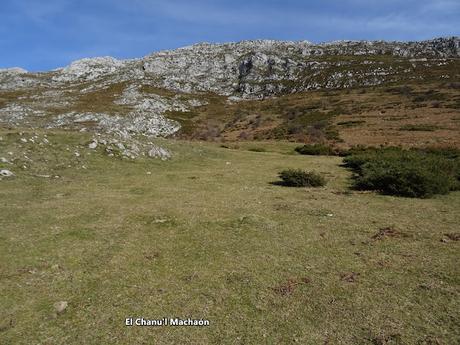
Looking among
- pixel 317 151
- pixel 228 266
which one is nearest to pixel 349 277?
pixel 228 266

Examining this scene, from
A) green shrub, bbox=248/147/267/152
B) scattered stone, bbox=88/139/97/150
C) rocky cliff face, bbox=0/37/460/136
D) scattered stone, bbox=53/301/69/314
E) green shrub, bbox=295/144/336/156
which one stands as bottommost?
green shrub, bbox=295/144/336/156

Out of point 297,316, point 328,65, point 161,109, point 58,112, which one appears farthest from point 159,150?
point 328,65

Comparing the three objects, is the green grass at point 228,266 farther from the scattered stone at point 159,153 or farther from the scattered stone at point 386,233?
the scattered stone at point 159,153

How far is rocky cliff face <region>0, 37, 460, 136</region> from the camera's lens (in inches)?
3600

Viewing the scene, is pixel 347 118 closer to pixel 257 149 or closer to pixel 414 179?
pixel 257 149

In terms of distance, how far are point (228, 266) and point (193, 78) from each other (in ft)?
499

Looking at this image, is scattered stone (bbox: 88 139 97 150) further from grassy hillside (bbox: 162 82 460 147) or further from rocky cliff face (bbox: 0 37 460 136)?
rocky cliff face (bbox: 0 37 460 136)

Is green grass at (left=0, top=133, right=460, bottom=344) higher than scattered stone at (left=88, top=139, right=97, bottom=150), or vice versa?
scattered stone at (left=88, top=139, right=97, bottom=150)

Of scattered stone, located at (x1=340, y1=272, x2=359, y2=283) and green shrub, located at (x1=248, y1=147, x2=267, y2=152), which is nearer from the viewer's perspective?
scattered stone, located at (x1=340, y1=272, x2=359, y2=283)

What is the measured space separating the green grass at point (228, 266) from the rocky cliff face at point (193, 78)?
66224mm

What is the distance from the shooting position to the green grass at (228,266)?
796 centimetres

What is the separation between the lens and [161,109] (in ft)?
349

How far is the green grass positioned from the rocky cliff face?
66.2 meters

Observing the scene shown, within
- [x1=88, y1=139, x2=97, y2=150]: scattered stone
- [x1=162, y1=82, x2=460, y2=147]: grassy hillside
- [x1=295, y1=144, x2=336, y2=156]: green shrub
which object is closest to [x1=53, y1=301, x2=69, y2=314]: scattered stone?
[x1=88, y1=139, x2=97, y2=150]: scattered stone
